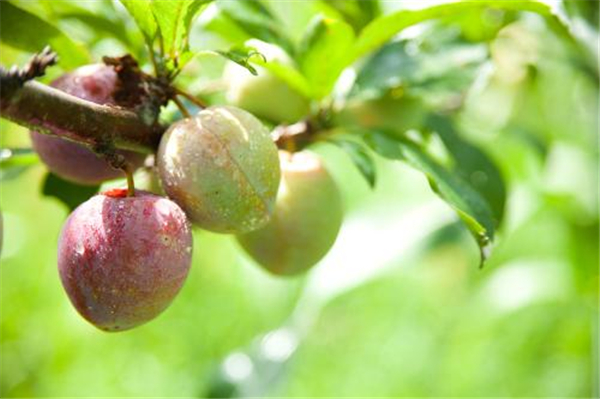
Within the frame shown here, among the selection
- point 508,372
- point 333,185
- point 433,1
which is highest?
point 433,1

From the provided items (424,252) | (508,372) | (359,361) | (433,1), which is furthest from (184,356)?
(433,1)

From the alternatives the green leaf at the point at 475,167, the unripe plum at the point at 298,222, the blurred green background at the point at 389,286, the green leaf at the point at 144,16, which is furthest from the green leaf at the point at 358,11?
the green leaf at the point at 144,16

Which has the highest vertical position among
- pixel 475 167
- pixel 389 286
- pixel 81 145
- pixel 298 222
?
pixel 81 145

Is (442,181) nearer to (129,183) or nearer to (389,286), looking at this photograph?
(129,183)

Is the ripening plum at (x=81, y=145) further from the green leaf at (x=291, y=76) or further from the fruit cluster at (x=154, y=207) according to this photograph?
the green leaf at (x=291, y=76)

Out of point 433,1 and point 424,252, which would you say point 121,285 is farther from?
point 424,252

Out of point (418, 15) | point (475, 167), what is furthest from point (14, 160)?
point (475, 167)
